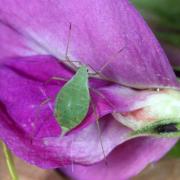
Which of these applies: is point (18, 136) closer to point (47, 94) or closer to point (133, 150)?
point (47, 94)

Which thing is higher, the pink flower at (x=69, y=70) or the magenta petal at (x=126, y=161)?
the pink flower at (x=69, y=70)

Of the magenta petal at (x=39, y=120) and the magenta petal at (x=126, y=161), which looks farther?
the magenta petal at (x=126, y=161)

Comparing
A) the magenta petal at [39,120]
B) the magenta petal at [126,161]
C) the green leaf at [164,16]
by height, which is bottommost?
the magenta petal at [126,161]

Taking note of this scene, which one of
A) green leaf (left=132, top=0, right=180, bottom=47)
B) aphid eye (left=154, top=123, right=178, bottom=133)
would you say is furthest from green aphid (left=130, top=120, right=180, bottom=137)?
green leaf (left=132, top=0, right=180, bottom=47)

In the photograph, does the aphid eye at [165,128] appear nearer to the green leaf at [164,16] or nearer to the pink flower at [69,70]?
the pink flower at [69,70]

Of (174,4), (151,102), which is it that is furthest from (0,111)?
(174,4)

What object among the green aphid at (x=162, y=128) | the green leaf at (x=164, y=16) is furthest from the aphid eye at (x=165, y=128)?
the green leaf at (x=164, y=16)
